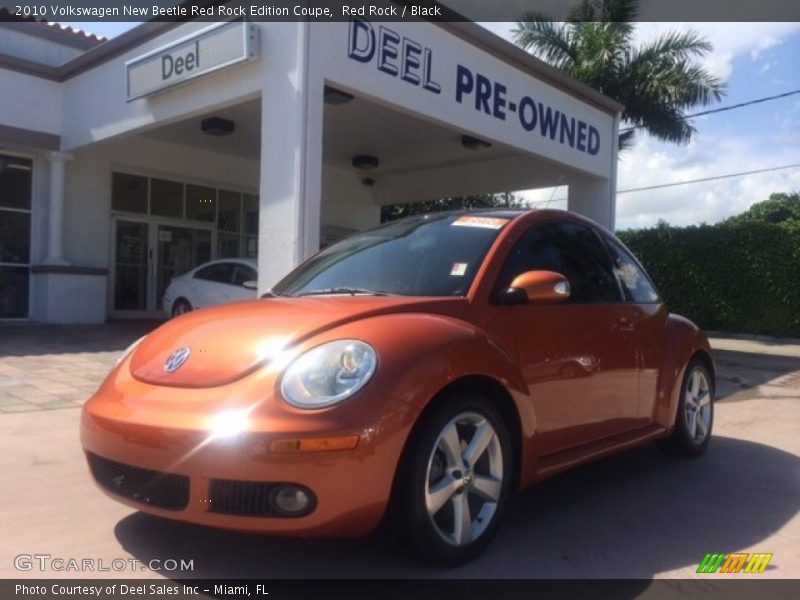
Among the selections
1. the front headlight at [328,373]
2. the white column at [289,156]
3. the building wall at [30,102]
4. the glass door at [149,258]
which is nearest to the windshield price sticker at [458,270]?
the front headlight at [328,373]

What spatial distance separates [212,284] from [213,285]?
4 cm

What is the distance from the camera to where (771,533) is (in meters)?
3.64

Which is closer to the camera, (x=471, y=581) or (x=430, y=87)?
(x=471, y=581)

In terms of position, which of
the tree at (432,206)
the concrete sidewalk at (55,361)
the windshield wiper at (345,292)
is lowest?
the concrete sidewalk at (55,361)

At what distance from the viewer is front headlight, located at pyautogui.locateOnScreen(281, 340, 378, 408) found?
2.75 metres

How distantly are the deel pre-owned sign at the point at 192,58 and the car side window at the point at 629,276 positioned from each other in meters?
5.19

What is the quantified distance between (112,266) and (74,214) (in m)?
1.26

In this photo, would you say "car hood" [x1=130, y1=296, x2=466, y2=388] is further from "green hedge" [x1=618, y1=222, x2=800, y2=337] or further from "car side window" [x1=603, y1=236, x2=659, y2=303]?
"green hedge" [x1=618, y1=222, x2=800, y2=337]

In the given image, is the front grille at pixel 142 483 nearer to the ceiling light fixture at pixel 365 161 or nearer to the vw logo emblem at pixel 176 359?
the vw logo emblem at pixel 176 359

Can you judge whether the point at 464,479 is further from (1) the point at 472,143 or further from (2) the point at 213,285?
(1) the point at 472,143

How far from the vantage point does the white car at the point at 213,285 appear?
445 inches

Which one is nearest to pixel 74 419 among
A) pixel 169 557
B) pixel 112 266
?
pixel 169 557

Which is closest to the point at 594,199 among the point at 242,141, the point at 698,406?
the point at 242,141

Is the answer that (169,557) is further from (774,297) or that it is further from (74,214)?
(774,297)
